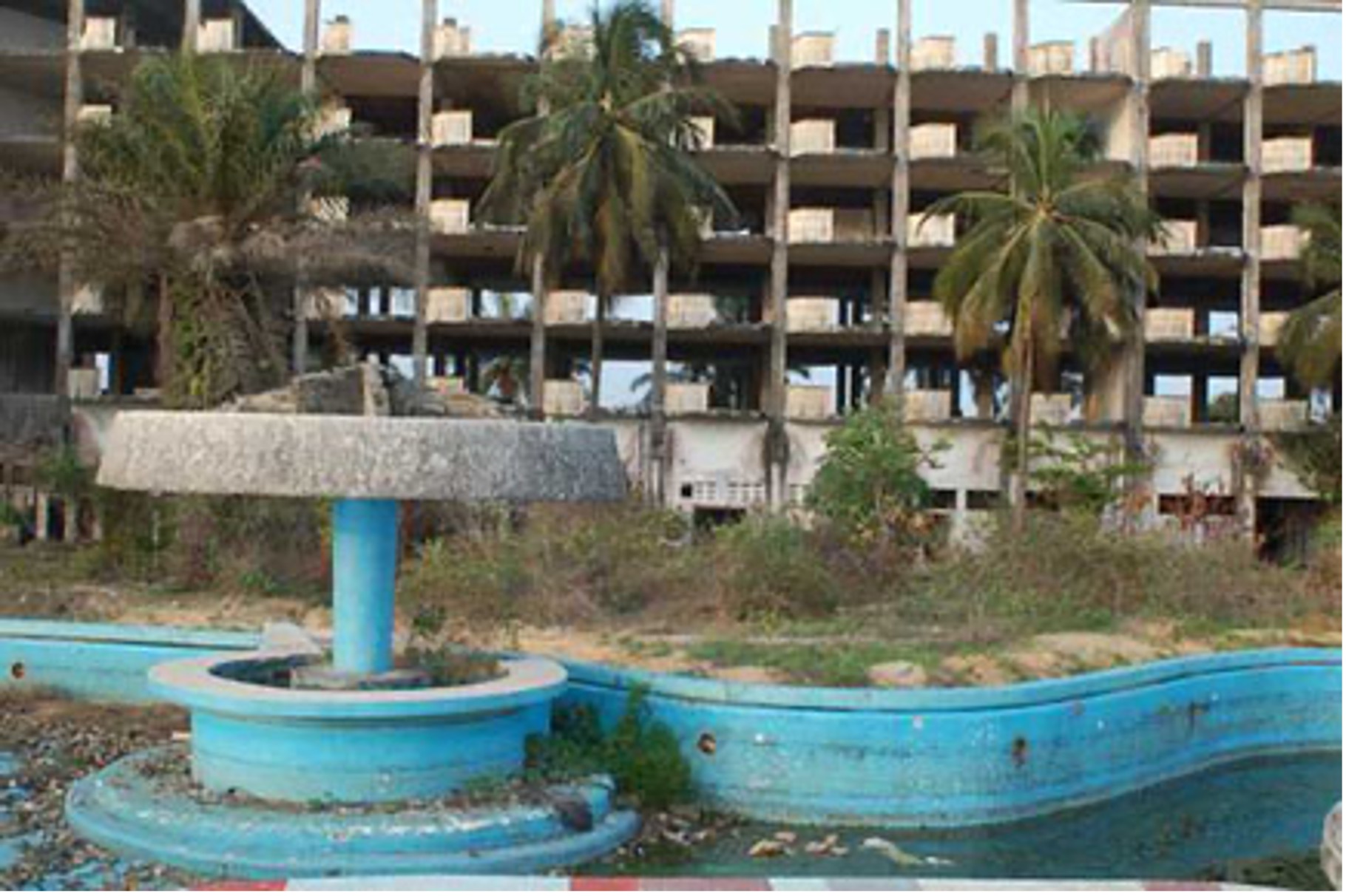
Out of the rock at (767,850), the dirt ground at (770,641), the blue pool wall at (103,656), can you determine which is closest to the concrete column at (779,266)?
the dirt ground at (770,641)

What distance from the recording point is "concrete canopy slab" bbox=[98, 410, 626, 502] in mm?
7570

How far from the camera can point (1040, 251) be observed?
87.5 ft

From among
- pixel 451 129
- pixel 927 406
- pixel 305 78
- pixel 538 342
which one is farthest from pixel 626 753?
pixel 305 78

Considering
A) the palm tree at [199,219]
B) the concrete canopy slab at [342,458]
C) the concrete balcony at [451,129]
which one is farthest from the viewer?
the concrete balcony at [451,129]

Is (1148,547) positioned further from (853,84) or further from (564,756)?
(853,84)

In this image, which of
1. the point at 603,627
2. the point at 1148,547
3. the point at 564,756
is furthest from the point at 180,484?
the point at 1148,547

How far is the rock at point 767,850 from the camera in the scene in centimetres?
898

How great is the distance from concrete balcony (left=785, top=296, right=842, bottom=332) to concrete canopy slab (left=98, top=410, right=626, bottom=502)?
2589 centimetres

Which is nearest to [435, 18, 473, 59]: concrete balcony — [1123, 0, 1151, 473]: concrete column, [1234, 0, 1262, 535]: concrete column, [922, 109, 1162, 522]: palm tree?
[922, 109, 1162, 522]: palm tree

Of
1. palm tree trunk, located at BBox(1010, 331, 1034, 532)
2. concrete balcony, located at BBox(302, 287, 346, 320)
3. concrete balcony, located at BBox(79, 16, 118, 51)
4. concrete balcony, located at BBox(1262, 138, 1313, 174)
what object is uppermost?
concrete balcony, located at BBox(79, 16, 118, 51)

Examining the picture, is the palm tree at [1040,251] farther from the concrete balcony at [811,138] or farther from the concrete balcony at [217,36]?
the concrete balcony at [217,36]

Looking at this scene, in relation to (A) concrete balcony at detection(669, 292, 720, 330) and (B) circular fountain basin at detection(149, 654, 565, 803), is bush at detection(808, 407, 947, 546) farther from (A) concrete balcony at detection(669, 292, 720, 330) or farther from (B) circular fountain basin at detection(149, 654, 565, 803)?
(B) circular fountain basin at detection(149, 654, 565, 803)

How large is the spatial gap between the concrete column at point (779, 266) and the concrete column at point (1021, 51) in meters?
5.41

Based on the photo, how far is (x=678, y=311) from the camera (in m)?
33.5
